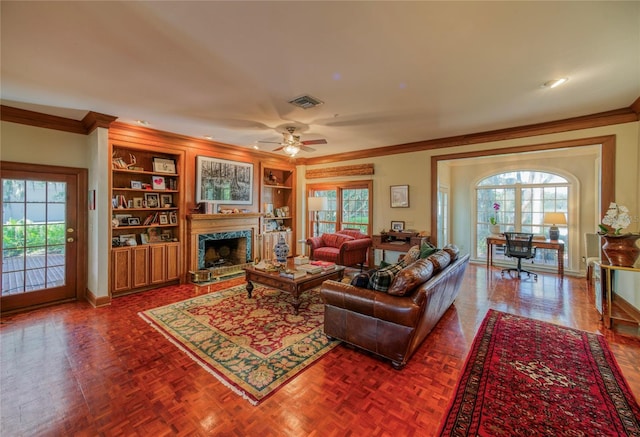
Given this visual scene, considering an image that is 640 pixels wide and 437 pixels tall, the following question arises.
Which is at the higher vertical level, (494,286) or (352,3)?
(352,3)

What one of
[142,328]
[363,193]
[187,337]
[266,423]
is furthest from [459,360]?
[363,193]

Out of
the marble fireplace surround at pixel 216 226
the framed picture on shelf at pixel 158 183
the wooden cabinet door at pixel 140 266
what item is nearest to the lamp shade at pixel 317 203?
the marble fireplace surround at pixel 216 226

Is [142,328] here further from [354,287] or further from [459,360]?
[459,360]

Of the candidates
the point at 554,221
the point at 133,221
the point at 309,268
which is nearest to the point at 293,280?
the point at 309,268

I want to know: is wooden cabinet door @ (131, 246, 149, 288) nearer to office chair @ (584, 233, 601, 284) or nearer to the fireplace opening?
the fireplace opening

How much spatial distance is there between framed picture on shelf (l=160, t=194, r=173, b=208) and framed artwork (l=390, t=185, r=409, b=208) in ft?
14.6

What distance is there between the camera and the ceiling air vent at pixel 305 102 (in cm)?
324

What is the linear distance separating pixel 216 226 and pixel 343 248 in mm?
2570

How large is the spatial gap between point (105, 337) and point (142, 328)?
34 centimetres

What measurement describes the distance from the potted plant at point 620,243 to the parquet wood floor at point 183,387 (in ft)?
2.74

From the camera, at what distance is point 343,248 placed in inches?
212

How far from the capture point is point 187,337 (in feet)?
9.85

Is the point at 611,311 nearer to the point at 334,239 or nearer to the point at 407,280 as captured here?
the point at 407,280

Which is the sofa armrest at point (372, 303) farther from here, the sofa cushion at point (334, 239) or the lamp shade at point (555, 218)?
the lamp shade at point (555, 218)
